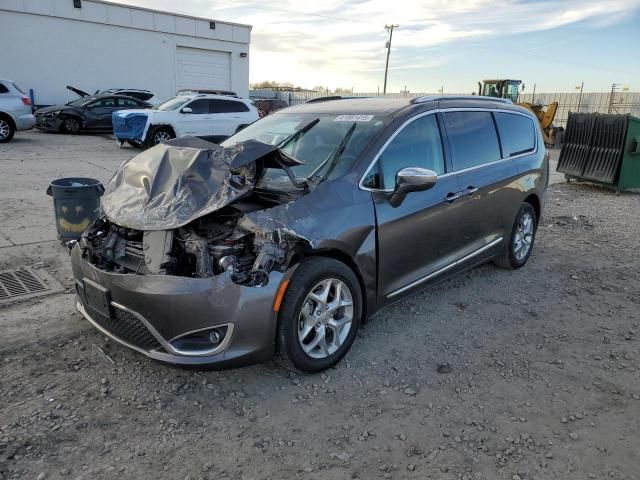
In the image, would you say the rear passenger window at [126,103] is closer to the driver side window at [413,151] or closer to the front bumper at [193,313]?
the driver side window at [413,151]

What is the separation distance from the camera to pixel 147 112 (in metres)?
13.9

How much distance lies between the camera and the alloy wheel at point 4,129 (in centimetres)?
1412

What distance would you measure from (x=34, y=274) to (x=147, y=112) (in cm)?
1004

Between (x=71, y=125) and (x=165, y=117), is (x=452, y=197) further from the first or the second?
(x=71, y=125)

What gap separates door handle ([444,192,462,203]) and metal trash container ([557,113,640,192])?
26.2 ft

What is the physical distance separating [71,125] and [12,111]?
4.05 metres

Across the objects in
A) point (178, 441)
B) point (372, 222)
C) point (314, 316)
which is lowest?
point (178, 441)

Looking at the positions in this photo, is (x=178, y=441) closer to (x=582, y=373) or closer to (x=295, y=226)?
(x=295, y=226)

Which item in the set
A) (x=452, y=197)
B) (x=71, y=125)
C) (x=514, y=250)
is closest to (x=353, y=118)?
(x=452, y=197)

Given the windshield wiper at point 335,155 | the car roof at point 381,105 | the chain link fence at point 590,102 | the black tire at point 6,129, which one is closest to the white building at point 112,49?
the chain link fence at point 590,102

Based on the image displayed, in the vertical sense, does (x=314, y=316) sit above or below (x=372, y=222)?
below

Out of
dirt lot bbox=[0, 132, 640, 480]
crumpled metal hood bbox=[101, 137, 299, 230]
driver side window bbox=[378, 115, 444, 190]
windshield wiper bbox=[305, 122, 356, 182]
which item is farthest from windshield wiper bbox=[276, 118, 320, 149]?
dirt lot bbox=[0, 132, 640, 480]

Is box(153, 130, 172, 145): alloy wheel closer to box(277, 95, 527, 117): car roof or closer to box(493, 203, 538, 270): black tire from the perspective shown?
box(277, 95, 527, 117): car roof

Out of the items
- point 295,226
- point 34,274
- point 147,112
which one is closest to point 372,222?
point 295,226
